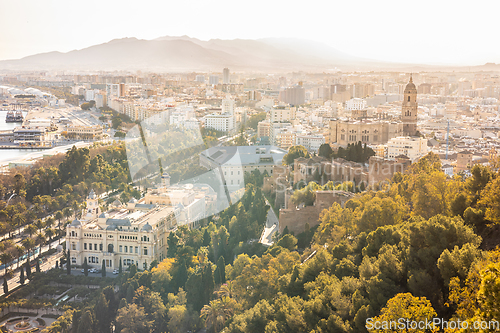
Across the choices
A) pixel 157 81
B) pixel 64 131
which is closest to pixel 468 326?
pixel 64 131

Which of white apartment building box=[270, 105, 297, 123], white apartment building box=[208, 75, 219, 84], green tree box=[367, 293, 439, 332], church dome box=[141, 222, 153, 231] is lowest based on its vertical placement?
church dome box=[141, 222, 153, 231]

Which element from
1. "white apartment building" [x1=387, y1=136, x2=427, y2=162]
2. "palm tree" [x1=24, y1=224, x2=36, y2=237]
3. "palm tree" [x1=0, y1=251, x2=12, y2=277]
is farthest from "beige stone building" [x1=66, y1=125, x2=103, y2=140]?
"palm tree" [x1=0, y1=251, x2=12, y2=277]

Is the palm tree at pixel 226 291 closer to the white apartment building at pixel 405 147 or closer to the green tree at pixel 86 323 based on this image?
the green tree at pixel 86 323

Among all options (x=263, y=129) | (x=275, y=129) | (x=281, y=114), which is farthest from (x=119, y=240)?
(x=281, y=114)

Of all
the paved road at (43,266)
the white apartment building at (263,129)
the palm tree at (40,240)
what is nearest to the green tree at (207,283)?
the paved road at (43,266)

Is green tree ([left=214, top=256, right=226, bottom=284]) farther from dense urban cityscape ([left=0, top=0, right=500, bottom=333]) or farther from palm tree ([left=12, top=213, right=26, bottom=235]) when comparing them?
palm tree ([left=12, top=213, right=26, bottom=235])

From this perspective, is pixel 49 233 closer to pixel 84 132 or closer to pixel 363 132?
pixel 363 132

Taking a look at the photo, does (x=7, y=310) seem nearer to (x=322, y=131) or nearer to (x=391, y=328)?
(x=391, y=328)
